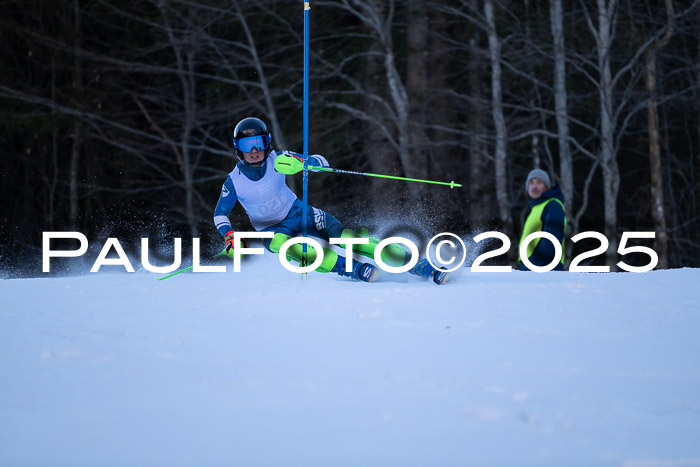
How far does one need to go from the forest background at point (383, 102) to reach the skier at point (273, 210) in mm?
2959

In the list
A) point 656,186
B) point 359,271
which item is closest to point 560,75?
point 656,186

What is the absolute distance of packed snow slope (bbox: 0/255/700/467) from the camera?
8.36 feet

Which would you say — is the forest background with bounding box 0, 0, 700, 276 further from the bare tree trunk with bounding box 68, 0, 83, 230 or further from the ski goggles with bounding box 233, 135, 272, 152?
the ski goggles with bounding box 233, 135, 272, 152

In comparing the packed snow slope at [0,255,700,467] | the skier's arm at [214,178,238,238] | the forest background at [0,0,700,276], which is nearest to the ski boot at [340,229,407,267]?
the packed snow slope at [0,255,700,467]

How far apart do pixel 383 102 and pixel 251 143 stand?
6.58 m

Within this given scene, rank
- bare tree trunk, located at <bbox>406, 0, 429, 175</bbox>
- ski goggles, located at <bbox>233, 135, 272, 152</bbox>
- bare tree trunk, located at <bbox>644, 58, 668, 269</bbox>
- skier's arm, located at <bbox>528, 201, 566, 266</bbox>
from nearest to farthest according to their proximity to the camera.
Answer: ski goggles, located at <bbox>233, 135, 272, 152</bbox> → skier's arm, located at <bbox>528, 201, 566, 266</bbox> → bare tree trunk, located at <bbox>406, 0, 429, 175</bbox> → bare tree trunk, located at <bbox>644, 58, 668, 269</bbox>

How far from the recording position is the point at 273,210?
19.7 ft

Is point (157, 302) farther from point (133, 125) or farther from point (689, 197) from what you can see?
point (689, 197)

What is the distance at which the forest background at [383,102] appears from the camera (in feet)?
38.7

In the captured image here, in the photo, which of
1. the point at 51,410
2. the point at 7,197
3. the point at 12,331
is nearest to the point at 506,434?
the point at 51,410

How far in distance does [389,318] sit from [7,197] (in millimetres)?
16272

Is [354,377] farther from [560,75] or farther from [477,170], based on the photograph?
[477,170]

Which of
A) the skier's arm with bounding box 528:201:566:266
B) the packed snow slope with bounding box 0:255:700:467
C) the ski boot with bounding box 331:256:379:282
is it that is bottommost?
the packed snow slope with bounding box 0:255:700:467

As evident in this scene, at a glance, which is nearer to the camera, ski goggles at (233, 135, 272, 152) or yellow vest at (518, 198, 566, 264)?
ski goggles at (233, 135, 272, 152)
